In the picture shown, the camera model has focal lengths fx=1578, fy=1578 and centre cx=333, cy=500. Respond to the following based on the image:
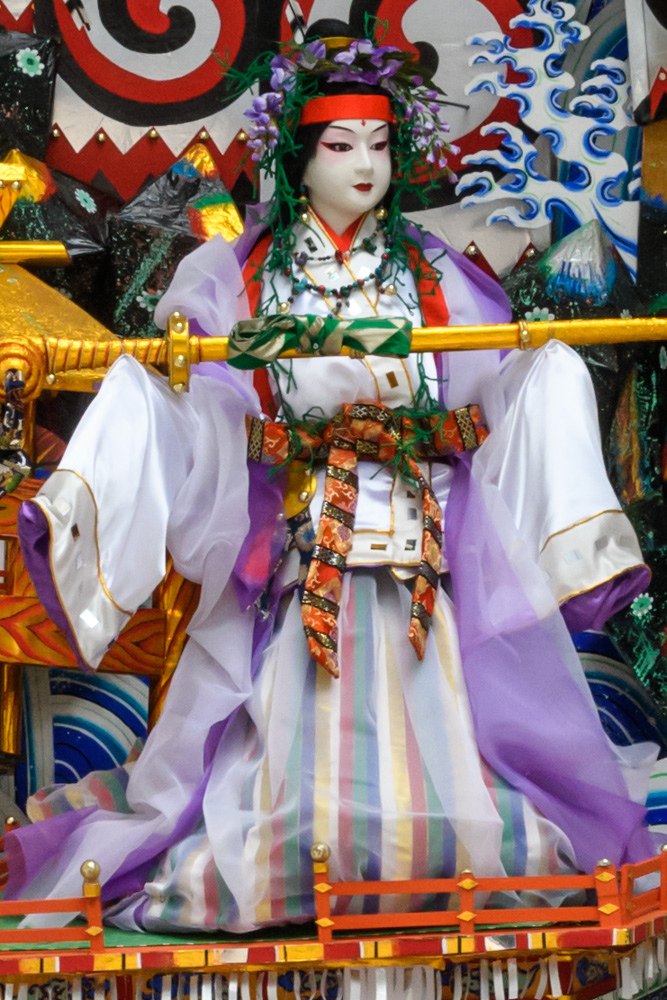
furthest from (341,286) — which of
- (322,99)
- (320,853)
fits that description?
(320,853)

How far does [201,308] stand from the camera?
2287mm

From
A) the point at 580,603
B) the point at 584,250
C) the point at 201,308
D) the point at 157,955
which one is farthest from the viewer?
the point at 584,250

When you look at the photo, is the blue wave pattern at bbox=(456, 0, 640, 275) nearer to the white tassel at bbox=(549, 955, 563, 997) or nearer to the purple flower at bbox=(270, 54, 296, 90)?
the purple flower at bbox=(270, 54, 296, 90)

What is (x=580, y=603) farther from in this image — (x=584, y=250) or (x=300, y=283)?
(x=584, y=250)

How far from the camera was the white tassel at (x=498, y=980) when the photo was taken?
1.92 m

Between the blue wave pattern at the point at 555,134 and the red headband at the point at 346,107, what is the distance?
445 mm

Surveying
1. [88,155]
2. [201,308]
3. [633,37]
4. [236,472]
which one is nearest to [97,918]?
[236,472]

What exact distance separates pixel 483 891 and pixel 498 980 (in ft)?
0.36

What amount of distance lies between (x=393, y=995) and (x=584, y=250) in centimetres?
133

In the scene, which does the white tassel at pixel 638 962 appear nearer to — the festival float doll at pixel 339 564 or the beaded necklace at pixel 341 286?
the festival float doll at pixel 339 564

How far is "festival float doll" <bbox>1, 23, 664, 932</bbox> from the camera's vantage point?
6.63 ft

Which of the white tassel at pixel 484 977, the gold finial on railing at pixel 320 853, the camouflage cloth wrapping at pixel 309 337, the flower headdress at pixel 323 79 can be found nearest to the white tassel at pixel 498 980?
the white tassel at pixel 484 977

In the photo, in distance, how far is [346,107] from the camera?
2328mm

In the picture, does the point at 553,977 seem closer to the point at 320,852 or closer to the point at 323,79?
the point at 320,852
